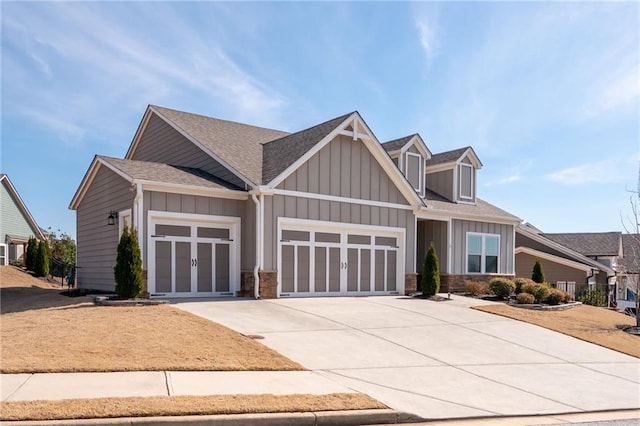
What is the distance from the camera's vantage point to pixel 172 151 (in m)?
21.8

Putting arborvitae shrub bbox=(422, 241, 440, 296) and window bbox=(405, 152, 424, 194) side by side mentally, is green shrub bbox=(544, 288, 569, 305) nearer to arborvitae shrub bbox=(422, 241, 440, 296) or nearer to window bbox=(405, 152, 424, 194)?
arborvitae shrub bbox=(422, 241, 440, 296)

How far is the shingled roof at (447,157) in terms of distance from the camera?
25797mm

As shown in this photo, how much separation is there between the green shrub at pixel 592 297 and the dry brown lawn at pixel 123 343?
21.0m

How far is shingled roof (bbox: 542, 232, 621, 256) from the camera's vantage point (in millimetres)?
35375

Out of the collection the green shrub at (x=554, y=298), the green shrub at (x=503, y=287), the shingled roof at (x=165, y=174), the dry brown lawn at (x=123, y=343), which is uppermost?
the shingled roof at (x=165, y=174)

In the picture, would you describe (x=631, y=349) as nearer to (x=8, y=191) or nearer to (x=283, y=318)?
(x=283, y=318)

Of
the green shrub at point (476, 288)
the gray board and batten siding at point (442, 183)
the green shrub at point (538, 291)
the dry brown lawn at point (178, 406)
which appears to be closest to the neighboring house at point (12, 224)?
the gray board and batten siding at point (442, 183)

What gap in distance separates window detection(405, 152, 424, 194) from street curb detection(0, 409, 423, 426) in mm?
17843

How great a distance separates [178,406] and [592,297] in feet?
82.4

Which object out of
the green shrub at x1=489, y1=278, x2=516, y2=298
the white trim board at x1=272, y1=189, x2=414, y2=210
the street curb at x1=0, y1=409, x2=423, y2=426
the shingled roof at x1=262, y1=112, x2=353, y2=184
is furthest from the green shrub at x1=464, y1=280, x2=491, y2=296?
the street curb at x1=0, y1=409, x2=423, y2=426

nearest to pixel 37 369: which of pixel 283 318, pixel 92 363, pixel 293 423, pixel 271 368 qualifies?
pixel 92 363

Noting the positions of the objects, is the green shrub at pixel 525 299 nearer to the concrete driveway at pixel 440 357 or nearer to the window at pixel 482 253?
the concrete driveway at pixel 440 357

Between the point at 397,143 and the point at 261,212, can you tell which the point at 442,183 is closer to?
the point at 397,143

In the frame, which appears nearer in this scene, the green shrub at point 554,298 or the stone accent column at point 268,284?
the stone accent column at point 268,284
